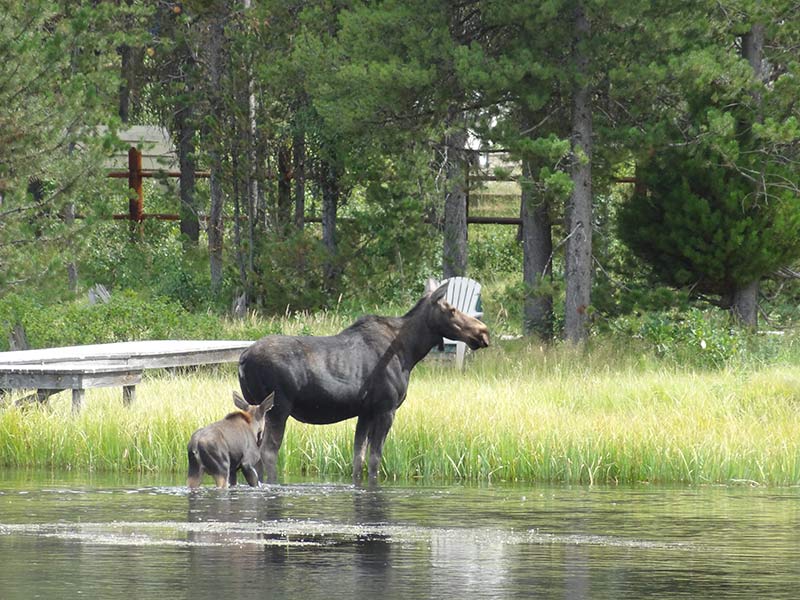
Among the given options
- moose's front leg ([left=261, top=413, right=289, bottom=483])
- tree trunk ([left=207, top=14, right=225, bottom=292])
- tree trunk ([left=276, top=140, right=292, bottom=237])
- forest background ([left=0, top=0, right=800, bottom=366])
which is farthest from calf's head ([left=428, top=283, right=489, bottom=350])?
tree trunk ([left=207, top=14, right=225, bottom=292])

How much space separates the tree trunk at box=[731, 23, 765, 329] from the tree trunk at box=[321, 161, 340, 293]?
806 cm

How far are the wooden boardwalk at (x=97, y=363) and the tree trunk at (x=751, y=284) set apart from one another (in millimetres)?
7816

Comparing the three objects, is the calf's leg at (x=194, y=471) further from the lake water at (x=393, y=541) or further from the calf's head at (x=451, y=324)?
the calf's head at (x=451, y=324)

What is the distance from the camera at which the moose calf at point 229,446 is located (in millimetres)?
13500

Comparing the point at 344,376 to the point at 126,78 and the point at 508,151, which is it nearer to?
the point at 508,151

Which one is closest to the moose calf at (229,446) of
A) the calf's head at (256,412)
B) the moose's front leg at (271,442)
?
the calf's head at (256,412)

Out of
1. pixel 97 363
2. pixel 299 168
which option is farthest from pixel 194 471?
pixel 299 168

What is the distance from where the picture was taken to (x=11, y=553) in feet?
33.6

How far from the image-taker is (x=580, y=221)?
23922 mm

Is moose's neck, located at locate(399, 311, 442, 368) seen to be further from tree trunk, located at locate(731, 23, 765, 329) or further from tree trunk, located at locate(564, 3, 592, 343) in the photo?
tree trunk, located at locate(731, 23, 765, 329)

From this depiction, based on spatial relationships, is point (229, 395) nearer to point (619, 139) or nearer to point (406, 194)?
point (619, 139)

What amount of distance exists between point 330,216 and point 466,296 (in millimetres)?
5694

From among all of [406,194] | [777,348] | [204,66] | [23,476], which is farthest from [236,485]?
[204,66]

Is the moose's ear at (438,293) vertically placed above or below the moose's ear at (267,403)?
above
